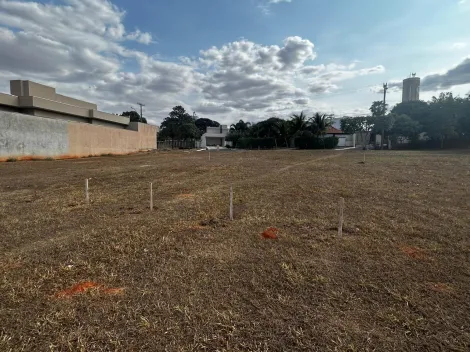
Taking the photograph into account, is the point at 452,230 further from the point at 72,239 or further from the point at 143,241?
the point at 72,239

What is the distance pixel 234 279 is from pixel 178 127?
59411mm

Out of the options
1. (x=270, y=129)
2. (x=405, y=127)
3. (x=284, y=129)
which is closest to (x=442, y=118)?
(x=405, y=127)

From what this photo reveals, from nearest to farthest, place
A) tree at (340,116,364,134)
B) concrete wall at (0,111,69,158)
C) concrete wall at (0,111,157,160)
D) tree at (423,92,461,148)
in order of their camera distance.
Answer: concrete wall at (0,111,69,158)
concrete wall at (0,111,157,160)
tree at (423,92,461,148)
tree at (340,116,364,134)

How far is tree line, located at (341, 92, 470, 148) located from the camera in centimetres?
3906

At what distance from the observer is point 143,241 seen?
433 centimetres

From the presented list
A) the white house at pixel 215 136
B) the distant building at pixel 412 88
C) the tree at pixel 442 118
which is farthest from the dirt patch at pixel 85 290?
the distant building at pixel 412 88

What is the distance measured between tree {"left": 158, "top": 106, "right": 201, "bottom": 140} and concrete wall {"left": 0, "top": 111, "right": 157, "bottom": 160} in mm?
22955

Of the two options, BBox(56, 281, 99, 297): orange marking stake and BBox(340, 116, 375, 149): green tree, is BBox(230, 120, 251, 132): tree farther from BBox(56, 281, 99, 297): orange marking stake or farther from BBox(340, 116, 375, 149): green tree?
BBox(56, 281, 99, 297): orange marking stake

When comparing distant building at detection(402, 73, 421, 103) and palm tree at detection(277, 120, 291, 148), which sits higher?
distant building at detection(402, 73, 421, 103)

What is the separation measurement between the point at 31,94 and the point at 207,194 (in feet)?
91.6

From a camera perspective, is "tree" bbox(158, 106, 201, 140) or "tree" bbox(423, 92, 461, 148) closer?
"tree" bbox(423, 92, 461, 148)

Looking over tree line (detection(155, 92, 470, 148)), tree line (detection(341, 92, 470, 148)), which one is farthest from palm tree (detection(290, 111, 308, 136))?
tree line (detection(341, 92, 470, 148))

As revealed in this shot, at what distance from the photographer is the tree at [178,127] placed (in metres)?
59.5

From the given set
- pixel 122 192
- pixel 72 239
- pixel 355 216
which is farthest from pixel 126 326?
pixel 122 192
